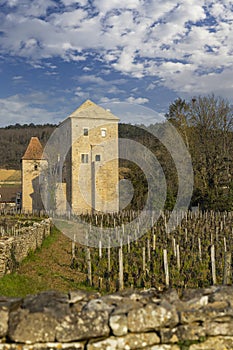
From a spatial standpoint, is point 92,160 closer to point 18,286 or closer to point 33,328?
point 18,286

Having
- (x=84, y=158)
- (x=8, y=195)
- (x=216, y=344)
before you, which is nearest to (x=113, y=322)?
(x=216, y=344)

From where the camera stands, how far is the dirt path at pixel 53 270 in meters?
11.5

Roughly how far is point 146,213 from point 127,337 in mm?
26279

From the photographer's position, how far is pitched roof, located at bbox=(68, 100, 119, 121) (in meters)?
39.0

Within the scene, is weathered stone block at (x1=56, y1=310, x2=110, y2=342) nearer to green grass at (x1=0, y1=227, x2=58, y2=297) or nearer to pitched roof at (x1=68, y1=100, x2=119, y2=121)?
green grass at (x1=0, y1=227, x2=58, y2=297)

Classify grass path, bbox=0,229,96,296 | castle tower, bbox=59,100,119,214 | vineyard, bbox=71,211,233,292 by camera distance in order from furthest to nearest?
castle tower, bbox=59,100,119,214 → vineyard, bbox=71,211,233,292 → grass path, bbox=0,229,96,296

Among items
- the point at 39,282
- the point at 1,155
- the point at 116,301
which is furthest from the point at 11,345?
the point at 1,155

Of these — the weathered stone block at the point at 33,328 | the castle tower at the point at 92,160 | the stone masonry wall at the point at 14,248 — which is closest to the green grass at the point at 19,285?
the stone masonry wall at the point at 14,248

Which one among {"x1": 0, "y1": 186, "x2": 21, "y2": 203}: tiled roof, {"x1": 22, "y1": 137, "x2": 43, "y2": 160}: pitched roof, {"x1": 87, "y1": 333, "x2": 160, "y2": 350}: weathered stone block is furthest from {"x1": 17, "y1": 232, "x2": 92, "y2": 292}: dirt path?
{"x1": 0, "y1": 186, "x2": 21, "y2": 203}: tiled roof

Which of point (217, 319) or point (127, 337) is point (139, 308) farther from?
point (217, 319)

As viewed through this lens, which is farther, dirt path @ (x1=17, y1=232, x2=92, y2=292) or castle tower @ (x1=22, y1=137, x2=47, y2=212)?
castle tower @ (x1=22, y1=137, x2=47, y2=212)

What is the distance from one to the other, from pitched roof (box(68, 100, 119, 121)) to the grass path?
2308 cm

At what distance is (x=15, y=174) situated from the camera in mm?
77812

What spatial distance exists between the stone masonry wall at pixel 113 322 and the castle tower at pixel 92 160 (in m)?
33.3
